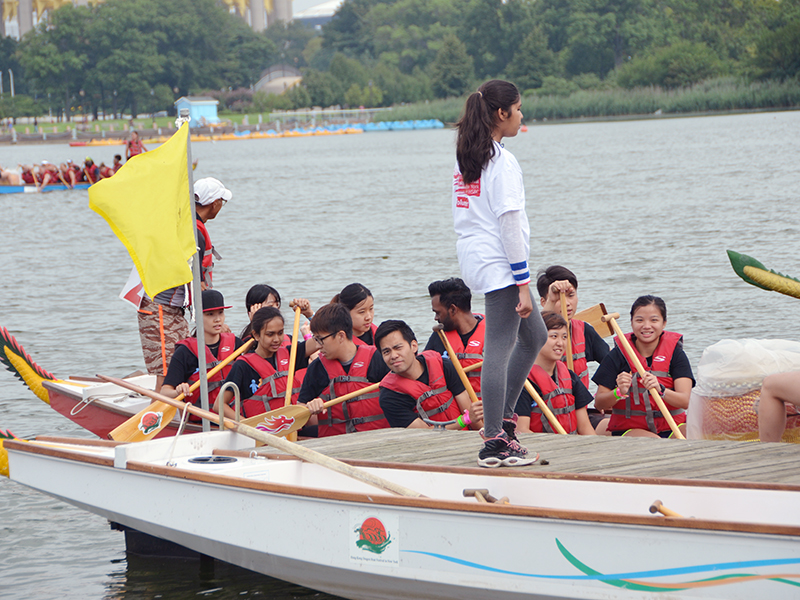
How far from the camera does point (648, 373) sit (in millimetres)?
5762

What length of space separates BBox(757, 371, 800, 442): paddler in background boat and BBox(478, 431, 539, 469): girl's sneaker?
3.59 ft

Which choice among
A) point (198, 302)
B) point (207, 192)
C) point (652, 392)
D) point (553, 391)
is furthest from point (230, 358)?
point (652, 392)

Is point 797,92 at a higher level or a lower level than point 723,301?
higher

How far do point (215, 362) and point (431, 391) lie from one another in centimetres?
165

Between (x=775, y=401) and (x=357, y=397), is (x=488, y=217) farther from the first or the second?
(x=357, y=397)

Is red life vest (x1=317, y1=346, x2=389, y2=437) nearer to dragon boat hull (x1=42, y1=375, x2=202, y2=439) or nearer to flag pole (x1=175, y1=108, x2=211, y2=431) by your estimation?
flag pole (x1=175, y1=108, x2=211, y2=431)

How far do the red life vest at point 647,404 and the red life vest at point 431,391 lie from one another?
0.96 m

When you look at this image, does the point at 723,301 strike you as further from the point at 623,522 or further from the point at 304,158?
the point at 304,158

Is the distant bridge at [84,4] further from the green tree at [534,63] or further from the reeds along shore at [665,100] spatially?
the reeds along shore at [665,100]

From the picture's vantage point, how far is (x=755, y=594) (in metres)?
3.72

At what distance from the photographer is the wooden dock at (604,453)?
14.5 feet

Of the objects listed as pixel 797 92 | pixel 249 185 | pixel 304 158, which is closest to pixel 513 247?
pixel 249 185

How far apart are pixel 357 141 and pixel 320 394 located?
71768mm

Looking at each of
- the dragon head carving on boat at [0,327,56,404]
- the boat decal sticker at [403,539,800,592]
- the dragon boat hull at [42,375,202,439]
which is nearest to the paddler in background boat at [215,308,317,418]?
the dragon boat hull at [42,375,202,439]
